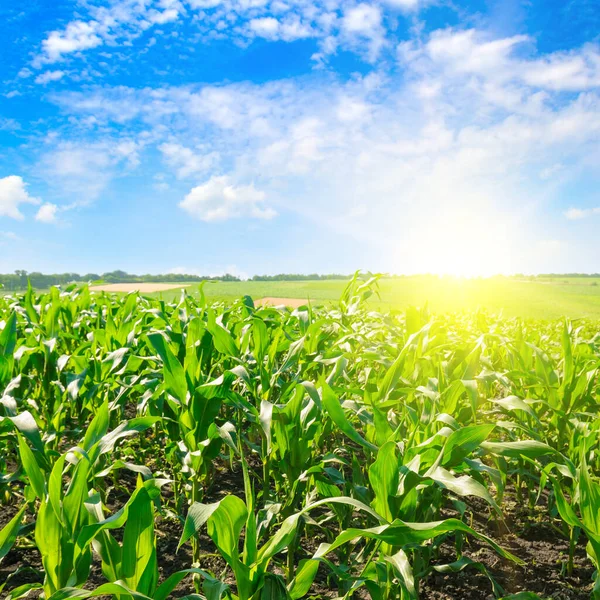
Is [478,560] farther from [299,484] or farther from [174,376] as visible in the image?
[174,376]

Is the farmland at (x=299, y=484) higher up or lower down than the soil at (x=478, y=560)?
higher up

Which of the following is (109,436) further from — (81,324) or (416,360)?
(81,324)

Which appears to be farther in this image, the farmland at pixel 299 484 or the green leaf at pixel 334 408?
the green leaf at pixel 334 408

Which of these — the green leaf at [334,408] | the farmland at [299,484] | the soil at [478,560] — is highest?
the green leaf at [334,408]

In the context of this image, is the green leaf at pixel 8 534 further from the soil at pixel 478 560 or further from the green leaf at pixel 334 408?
the green leaf at pixel 334 408

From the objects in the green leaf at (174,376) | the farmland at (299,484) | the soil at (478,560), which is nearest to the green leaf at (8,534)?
the farmland at (299,484)

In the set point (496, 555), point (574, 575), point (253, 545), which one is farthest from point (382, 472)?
point (574, 575)

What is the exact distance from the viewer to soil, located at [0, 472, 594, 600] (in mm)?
1886

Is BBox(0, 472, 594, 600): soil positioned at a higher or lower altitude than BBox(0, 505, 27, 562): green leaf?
lower

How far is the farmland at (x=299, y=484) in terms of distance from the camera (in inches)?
45.4

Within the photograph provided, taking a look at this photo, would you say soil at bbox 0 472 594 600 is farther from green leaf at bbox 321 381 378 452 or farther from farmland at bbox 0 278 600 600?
green leaf at bbox 321 381 378 452

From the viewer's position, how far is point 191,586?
74.2 inches

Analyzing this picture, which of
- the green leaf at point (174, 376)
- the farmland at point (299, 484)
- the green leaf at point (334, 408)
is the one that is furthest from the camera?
the green leaf at point (174, 376)

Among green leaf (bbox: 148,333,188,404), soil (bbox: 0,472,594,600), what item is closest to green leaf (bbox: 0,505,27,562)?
soil (bbox: 0,472,594,600)
